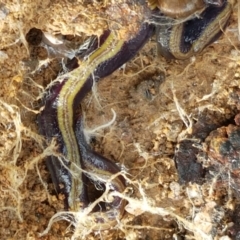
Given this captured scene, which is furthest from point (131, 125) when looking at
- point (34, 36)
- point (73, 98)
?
point (34, 36)

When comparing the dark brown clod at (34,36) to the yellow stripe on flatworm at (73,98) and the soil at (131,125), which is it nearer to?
the soil at (131,125)

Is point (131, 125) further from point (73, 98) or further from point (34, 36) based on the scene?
point (34, 36)

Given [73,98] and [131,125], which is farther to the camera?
[131,125]

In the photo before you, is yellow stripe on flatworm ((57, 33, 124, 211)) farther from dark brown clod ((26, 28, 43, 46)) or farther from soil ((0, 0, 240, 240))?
dark brown clod ((26, 28, 43, 46))

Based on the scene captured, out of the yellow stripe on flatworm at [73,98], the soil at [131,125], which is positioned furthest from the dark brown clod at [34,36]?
the yellow stripe on flatworm at [73,98]

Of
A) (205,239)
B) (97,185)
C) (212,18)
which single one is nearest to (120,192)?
(97,185)

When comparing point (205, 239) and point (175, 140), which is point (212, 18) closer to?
point (175, 140)

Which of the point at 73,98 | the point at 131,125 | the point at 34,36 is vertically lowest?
the point at 131,125

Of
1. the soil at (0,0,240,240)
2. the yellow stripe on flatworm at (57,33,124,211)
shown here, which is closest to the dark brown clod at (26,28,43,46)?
the soil at (0,0,240,240)
